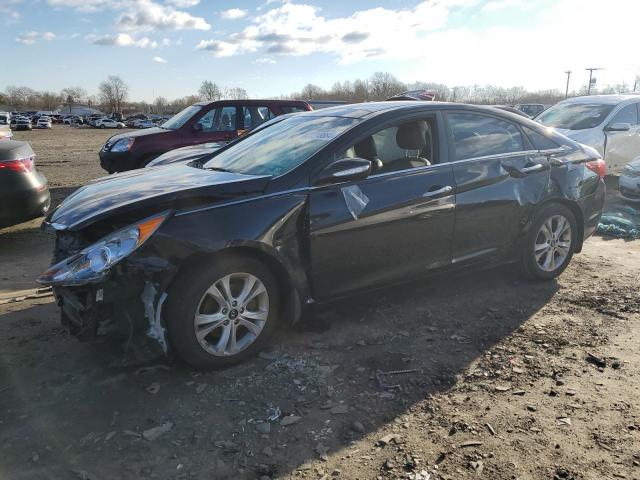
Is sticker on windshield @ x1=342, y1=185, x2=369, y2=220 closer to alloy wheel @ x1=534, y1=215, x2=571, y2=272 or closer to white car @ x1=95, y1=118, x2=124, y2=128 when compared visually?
alloy wheel @ x1=534, y1=215, x2=571, y2=272

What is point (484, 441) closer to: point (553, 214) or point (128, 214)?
point (128, 214)

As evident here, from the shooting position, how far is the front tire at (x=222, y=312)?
312 cm

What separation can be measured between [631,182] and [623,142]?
2.22m

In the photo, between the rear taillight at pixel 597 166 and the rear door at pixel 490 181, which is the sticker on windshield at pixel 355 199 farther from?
the rear taillight at pixel 597 166

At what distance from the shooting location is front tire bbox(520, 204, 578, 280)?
4797mm

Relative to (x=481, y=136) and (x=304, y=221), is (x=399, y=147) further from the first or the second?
(x=304, y=221)

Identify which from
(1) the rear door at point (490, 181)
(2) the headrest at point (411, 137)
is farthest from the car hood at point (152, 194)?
(1) the rear door at point (490, 181)

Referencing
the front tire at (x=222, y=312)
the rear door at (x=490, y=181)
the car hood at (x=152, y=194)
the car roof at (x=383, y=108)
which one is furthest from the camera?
the rear door at (x=490, y=181)

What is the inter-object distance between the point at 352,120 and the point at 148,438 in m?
2.63

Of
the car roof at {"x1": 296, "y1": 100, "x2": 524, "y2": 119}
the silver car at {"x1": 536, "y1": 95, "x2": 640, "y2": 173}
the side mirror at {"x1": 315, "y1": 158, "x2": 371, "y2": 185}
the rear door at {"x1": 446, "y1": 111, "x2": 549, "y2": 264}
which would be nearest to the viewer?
the side mirror at {"x1": 315, "y1": 158, "x2": 371, "y2": 185}

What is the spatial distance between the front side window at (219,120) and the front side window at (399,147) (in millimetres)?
6832

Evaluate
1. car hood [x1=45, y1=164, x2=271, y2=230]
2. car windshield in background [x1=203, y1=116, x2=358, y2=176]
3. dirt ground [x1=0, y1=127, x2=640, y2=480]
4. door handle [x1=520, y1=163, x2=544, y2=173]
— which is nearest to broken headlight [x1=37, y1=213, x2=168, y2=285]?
car hood [x1=45, y1=164, x2=271, y2=230]

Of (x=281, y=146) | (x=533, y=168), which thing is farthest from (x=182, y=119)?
(x=533, y=168)

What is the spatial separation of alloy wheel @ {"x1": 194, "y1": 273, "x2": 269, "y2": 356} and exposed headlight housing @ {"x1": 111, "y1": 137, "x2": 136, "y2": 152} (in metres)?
7.25
